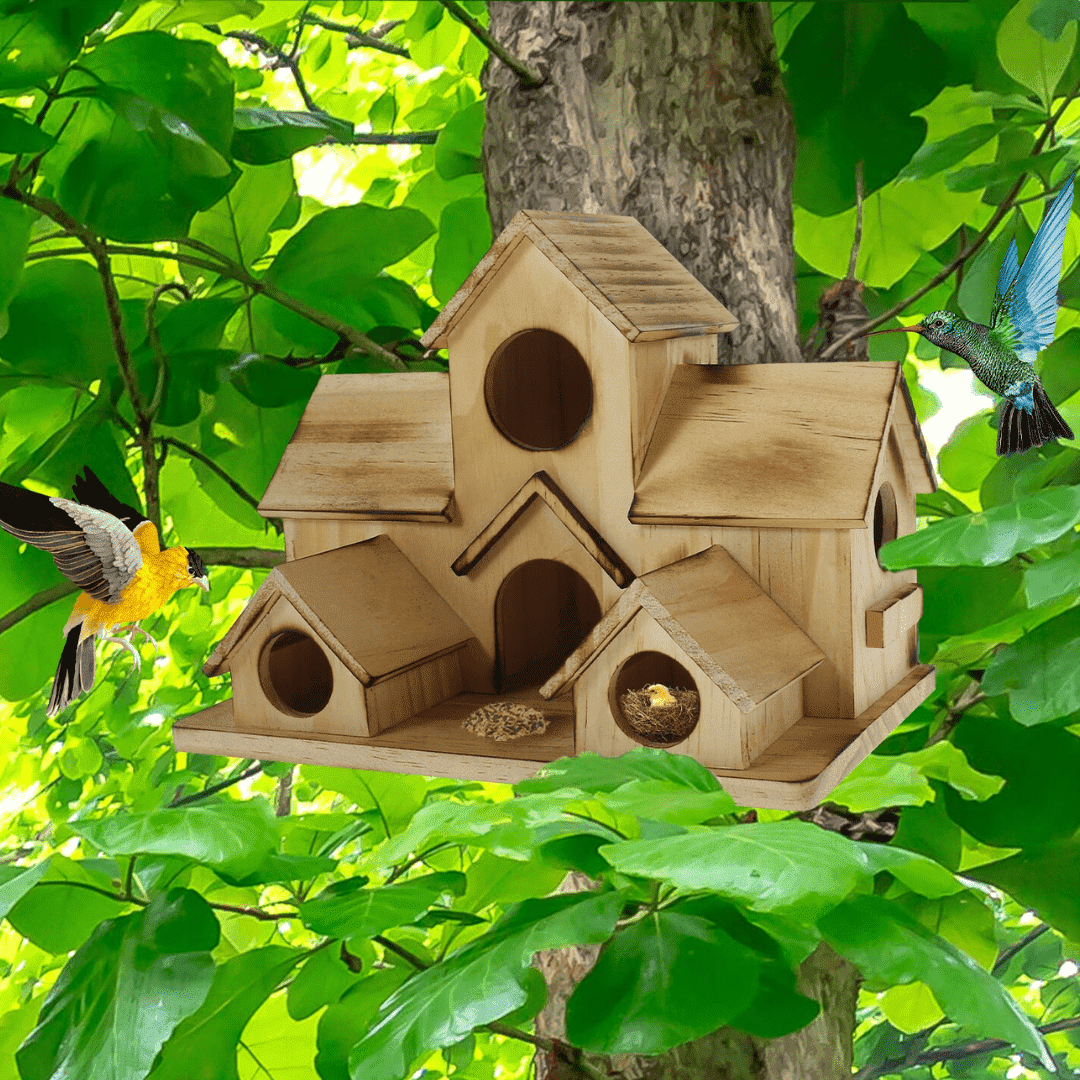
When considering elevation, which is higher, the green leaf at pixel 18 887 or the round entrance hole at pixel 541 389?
the round entrance hole at pixel 541 389

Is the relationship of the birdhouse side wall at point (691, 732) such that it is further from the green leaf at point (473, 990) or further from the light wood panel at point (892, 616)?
the green leaf at point (473, 990)

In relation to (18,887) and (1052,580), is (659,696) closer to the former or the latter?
(1052,580)

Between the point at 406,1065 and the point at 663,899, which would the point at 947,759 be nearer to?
the point at 663,899

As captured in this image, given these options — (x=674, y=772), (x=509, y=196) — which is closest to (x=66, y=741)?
(x=509, y=196)

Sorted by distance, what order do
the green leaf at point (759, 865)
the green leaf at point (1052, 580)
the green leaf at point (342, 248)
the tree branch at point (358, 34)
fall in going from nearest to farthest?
the green leaf at point (759, 865)
the green leaf at point (1052, 580)
the green leaf at point (342, 248)
the tree branch at point (358, 34)

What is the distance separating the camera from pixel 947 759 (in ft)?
3.19

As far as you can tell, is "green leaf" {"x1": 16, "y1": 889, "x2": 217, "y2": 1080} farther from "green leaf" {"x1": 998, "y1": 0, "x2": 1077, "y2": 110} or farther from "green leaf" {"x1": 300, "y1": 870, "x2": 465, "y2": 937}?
"green leaf" {"x1": 998, "y1": 0, "x2": 1077, "y2": 110}

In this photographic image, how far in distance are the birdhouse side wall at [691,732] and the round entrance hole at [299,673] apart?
31 cm

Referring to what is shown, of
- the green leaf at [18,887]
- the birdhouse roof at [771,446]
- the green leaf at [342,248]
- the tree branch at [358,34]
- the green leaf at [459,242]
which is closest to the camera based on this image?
the green leaf at [18,887]

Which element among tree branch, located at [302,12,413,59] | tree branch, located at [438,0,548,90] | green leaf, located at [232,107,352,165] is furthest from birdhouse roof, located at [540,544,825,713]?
tree branch, located at [302,12,413,59]

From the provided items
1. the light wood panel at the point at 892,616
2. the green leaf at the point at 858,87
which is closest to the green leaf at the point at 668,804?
the light wood panel at the point at 892,616

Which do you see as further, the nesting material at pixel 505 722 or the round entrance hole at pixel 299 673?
the round entrance hole at pixel 299 673

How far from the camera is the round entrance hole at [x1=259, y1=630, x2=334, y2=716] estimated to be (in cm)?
110

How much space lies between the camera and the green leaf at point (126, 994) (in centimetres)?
64
